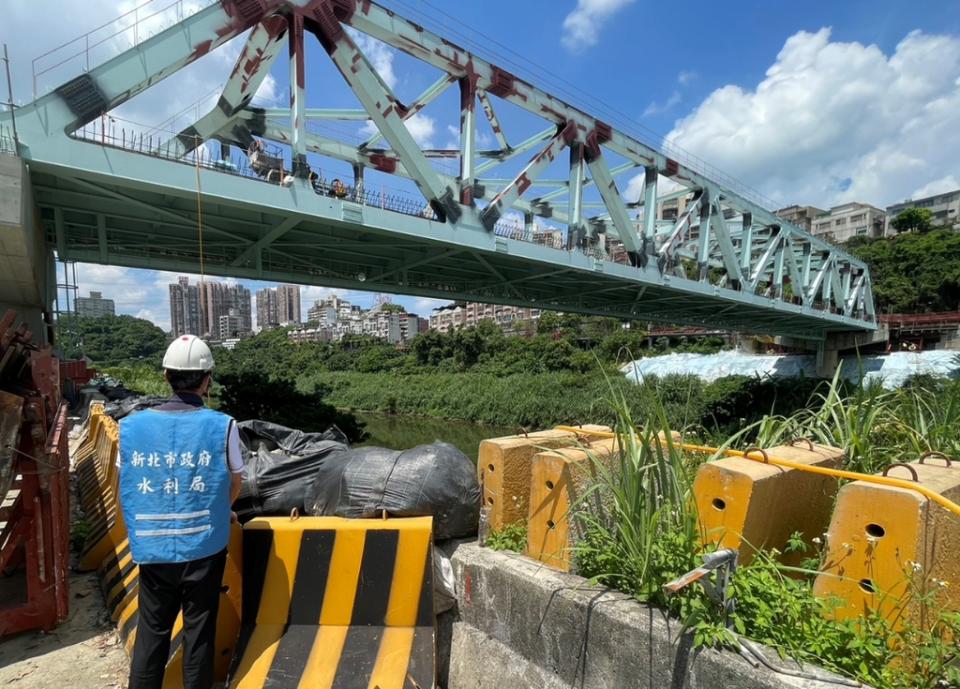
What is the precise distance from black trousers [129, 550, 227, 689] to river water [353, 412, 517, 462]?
1999 centimetres

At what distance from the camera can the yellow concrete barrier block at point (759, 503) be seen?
1928mm

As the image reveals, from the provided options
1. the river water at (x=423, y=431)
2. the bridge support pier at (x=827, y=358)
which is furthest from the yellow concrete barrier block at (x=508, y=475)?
the bridge support pier at (x=827, y=358)

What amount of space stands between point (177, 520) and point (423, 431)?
27.2 meters

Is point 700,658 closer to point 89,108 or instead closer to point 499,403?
point 89,108

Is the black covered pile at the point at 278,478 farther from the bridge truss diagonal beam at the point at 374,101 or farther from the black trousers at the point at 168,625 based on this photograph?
the bridge truss diagonal beam at the point at 374,101

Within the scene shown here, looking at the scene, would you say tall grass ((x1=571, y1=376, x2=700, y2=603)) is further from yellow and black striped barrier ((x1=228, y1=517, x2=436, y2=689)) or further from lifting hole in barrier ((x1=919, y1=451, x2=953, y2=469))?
lifting hole in barrier ((x1=919, y1=451, x2=953, y2=469))

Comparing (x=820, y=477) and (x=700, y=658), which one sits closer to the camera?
(x=700, y=658)

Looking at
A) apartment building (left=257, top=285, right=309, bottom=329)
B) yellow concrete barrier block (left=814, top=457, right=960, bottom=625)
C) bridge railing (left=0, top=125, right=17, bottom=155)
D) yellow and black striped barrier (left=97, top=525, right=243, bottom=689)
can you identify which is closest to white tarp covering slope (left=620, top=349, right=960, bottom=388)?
bridge railing (left=0, top=125, right=17, bottom=155)

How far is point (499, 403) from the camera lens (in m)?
31.2

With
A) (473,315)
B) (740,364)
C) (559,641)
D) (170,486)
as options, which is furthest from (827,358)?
(473,315)

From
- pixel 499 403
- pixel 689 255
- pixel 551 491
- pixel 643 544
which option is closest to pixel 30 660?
pixel 551 491

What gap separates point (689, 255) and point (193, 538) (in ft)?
81.4

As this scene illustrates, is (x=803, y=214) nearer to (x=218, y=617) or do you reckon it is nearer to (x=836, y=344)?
(x=836, y=344)

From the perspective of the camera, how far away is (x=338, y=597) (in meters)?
2.50
